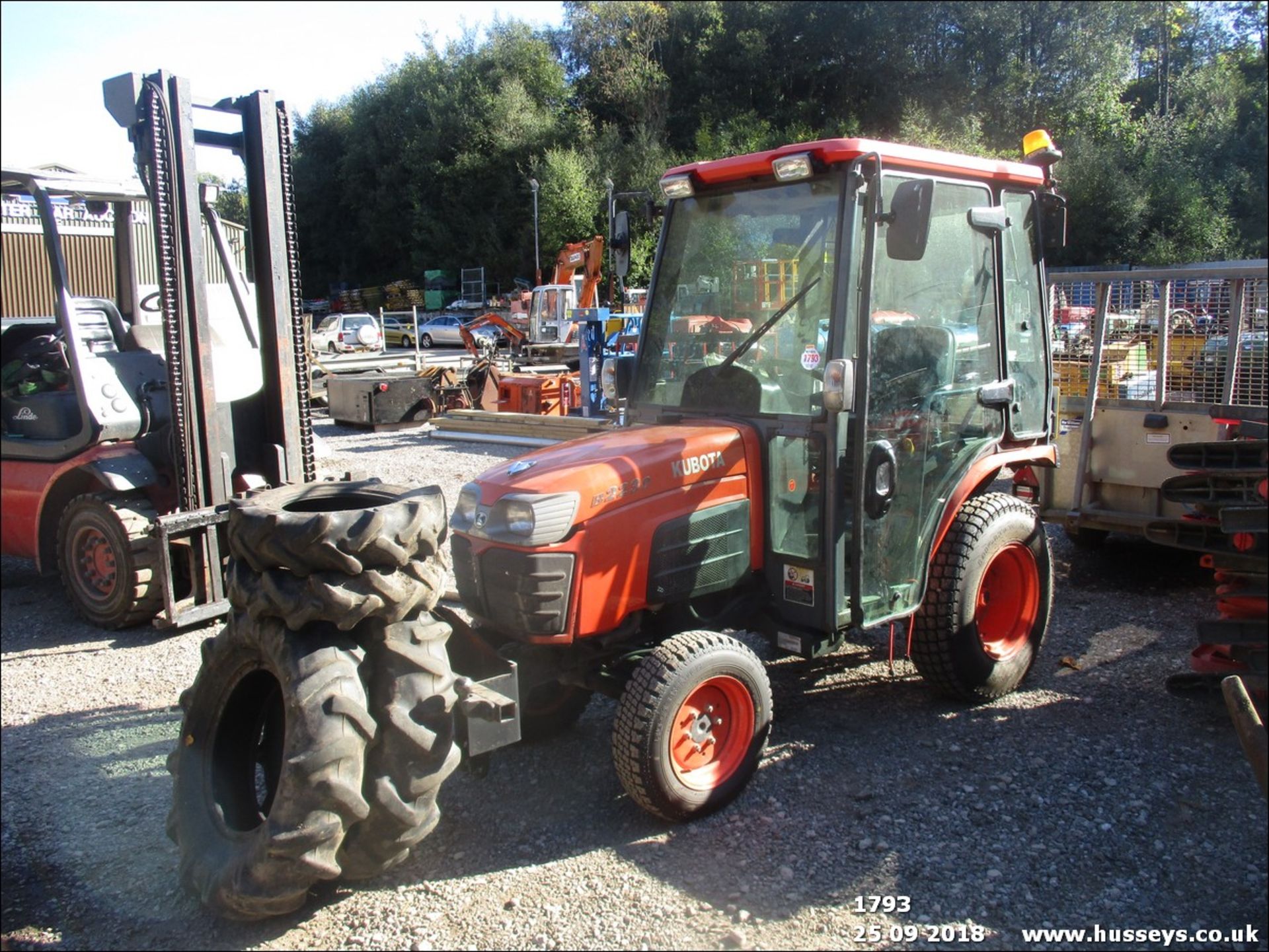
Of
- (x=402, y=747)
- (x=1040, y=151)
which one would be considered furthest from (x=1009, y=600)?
(x=402, y=747)

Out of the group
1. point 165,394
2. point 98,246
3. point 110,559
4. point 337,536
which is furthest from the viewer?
point 98,246

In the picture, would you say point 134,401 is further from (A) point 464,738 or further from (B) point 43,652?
(A) point 464,738

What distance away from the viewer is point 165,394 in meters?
6.72

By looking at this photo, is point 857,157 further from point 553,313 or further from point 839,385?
point 553,313

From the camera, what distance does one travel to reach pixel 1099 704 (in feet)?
15.4

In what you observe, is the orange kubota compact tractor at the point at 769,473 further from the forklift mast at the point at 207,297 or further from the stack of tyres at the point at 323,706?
the forklift mast at the point at 207,297

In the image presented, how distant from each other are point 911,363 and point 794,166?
3.13 feet

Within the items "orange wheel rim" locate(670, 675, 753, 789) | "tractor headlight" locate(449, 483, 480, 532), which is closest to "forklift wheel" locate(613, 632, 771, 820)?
"orange wheel rim" locate(670, 675, 753, 789)

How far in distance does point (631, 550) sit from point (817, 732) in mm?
1396

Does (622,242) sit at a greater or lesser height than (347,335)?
greater

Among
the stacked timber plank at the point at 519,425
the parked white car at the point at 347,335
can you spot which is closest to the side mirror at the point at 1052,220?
the stacked timber plank at the point at 519,425

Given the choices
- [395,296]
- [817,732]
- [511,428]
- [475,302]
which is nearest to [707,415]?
[817,732]

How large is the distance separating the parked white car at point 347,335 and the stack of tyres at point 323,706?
93.3 feet

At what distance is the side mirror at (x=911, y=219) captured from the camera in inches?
144
